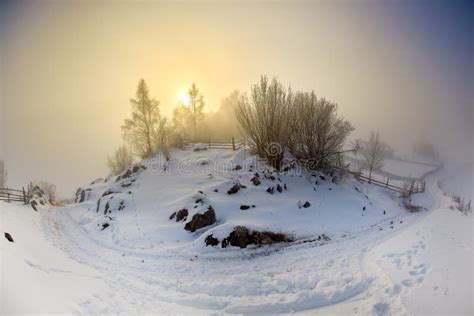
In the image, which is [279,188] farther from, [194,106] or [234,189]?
[194,106]

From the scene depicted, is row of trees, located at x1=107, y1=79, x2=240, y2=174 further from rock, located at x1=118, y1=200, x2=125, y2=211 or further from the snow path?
the snow path

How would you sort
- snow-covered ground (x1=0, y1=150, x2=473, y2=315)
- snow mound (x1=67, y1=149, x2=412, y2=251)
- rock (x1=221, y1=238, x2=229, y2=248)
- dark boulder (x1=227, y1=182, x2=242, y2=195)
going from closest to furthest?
snow-covered ground (x1=0, y1=150, x2=473, y2=315) < rock (x1=221, y1=238, x2=229, y2=248) < snow mound (x1=67, y1=149, x2=412, y2=251) < dark boulder (x1=227, y1=182, x2=242, y2=195)

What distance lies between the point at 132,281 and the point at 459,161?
7795 cm

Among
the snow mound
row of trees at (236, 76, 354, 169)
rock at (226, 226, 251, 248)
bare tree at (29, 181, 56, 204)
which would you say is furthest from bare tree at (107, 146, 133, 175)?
rock at (226, 226, 251, 248)

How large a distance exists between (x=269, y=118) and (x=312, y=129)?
4.92 m

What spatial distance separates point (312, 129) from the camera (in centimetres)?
2730

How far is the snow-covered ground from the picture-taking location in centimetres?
789

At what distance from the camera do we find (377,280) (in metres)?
9.07

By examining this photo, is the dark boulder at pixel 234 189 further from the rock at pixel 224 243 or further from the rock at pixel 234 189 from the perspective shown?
the rock at pixel 224 243

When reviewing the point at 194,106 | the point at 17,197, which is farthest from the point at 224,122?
the point at 17,197

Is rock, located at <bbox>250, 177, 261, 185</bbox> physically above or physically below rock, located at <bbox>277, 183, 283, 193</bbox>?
above

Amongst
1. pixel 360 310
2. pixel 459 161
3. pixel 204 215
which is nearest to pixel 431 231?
pixel 360 310

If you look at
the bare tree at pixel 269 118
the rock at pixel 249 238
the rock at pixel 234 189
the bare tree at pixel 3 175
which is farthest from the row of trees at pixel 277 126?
the bare tree at pixel 3 175

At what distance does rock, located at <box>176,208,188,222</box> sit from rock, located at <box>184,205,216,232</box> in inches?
36.2
